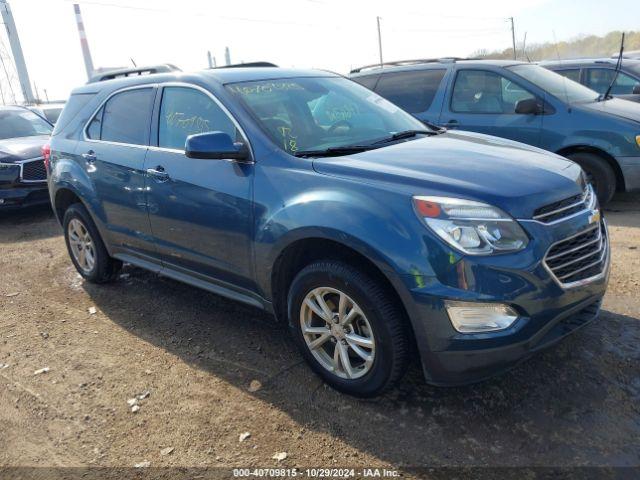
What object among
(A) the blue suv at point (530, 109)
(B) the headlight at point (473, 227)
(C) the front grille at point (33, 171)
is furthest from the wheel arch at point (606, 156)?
(C) the front grille at point (33, 171)

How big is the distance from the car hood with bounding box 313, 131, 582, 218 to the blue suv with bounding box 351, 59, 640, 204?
3.17m

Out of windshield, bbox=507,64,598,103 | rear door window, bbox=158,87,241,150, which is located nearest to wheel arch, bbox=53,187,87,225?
rear door window, bbox=158,87,241,150

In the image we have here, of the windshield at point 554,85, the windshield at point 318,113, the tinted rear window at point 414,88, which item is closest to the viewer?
the windshield at point 318,113

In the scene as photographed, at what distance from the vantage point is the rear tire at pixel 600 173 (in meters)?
6.21

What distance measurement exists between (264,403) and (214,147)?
149cm

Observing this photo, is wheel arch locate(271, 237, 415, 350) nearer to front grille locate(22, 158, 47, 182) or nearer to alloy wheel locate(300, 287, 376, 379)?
alloy wheel locate(300, 287, 376, 379)

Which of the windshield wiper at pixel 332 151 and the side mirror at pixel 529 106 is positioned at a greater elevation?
the windshield wiper at pixel 332 151

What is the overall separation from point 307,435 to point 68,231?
3585 millimetres

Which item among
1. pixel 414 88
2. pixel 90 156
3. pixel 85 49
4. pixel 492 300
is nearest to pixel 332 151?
pixel 492 300

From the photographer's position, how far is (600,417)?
282 cm

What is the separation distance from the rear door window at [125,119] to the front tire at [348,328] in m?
1.91

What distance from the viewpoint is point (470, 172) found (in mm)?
2922

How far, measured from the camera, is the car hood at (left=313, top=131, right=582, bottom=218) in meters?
2.73

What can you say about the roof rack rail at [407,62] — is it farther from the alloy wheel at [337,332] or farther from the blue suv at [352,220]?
the alloy wheel at [337,332]
